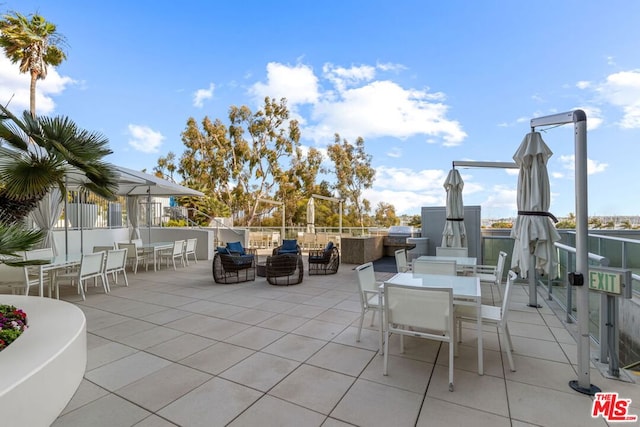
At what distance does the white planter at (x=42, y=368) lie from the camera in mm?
1309

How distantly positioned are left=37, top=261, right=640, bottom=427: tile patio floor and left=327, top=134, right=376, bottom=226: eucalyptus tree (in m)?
19.3

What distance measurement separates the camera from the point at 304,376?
7.74ft

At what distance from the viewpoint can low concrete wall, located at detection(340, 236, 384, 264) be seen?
849 centimetres

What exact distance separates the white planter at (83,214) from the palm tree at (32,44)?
16.3 ft

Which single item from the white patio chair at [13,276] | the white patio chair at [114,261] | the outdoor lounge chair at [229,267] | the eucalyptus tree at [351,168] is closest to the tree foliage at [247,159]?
the eucalyptus tree at [351,168]

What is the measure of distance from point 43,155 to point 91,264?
1.92 m

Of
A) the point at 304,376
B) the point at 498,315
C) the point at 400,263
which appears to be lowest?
the point at 304,376

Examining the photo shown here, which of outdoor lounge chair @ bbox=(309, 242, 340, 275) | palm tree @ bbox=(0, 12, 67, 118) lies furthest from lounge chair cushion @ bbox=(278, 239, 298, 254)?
palm tree @ bbox=(0, 12, 67, 118)

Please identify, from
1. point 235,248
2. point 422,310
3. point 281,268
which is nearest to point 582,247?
point 422,310

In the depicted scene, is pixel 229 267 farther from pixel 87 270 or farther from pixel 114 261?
pixel 87 270

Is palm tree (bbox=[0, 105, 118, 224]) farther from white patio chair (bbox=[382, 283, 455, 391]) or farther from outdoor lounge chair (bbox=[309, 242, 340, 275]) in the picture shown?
outdoor lounge chair (bbox=[309, 242, 340, 275])

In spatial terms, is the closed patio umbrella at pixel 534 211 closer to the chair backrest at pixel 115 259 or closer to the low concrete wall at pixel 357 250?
the low concrete wall at pixel 357 250

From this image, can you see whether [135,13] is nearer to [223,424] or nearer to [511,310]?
[223,424]

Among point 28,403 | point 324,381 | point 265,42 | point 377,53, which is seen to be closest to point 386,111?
point 377,53
